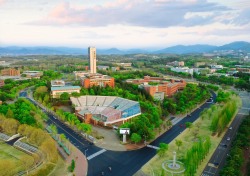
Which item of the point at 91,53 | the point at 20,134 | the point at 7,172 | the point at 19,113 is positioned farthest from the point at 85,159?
the point at 91,53

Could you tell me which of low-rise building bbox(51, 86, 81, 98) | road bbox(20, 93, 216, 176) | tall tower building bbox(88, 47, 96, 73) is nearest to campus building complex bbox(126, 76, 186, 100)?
low-rise building bbox(51, 86, 81, 98)

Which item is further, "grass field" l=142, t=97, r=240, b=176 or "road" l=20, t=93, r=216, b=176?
"grass field" l=142, t=97, r=240, b=176

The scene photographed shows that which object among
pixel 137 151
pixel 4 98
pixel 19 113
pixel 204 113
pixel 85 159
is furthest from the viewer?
pixel 4 98

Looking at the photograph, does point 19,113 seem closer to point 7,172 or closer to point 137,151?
point 7,172

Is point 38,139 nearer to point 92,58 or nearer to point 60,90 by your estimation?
point 60,90

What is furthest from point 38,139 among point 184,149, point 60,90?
point 60,90

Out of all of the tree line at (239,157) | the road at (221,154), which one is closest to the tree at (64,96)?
the road at (221,154)

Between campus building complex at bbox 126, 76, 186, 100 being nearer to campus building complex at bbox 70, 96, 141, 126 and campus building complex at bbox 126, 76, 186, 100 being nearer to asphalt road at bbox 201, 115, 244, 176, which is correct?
campus building complex at bbox 70, 96, 141, 126
